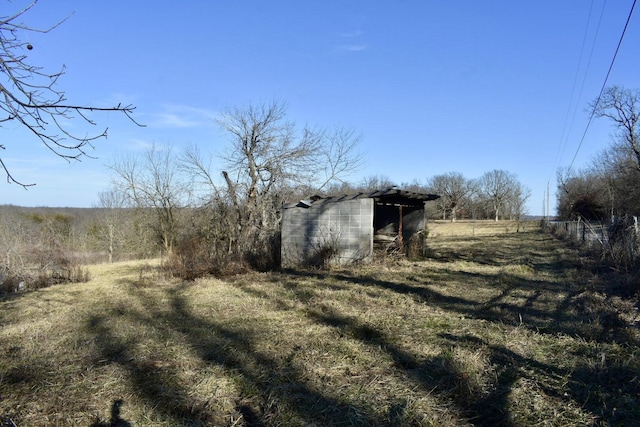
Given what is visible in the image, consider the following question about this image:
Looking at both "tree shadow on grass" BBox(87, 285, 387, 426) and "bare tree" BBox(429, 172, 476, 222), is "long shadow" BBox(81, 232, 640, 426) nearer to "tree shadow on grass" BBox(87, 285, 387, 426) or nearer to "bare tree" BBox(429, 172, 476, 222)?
"tree shadow on grass" BBox(87, 285, 387, 426)

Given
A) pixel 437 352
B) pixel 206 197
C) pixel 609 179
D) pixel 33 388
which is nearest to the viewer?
pixel 33 388

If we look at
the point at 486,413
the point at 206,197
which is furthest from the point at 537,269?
the point at 206,197

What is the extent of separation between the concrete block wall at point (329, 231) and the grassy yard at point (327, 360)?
15.6 feet

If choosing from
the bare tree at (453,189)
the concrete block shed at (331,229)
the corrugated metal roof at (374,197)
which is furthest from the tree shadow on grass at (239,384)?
the bare tree at (453,189)

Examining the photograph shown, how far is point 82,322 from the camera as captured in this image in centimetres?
654

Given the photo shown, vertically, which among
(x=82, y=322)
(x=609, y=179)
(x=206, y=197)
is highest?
(x=609, y=179)

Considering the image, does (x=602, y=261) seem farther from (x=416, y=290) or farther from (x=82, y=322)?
(x=82, y=322)

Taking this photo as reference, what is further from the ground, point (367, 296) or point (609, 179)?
point (609, 179)

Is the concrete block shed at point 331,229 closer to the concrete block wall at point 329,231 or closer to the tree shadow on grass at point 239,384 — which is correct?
the concrete block wall at point 329,231

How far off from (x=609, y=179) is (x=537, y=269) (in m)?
37.9

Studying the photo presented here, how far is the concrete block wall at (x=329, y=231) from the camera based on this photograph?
13.2 m

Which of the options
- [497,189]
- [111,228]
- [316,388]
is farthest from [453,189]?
[316,388]

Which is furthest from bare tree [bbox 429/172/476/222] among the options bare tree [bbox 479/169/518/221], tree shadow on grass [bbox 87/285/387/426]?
tree shadow on grass [bbox 87/285/387/426]

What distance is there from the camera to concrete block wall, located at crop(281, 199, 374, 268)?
13250mm
